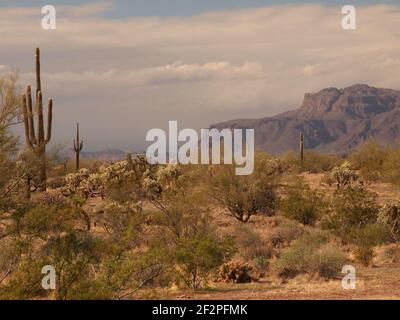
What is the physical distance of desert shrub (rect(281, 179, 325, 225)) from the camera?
25.0 metres

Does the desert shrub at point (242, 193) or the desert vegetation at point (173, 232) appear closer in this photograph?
the desert vegetation at point (173, 232)

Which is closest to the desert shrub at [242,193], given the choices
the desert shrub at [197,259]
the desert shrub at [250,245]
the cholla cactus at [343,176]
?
the desert shrub at [250,245]

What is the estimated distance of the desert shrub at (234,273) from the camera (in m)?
15.9

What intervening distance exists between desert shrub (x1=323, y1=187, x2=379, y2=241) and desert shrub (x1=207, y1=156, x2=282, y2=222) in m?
5.80

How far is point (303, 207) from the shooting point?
25156 mm

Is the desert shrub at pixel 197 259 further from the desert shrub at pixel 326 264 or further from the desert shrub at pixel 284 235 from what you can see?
the desert shrub at pixel 284 235

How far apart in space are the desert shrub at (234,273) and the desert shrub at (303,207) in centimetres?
900

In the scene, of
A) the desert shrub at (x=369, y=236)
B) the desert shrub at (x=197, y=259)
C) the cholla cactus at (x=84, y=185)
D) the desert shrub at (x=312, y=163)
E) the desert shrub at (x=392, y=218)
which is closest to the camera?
the desert shrub at (x=197, y=259)

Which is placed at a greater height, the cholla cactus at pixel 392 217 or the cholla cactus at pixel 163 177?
the cholla cactus at pixel 163 177
